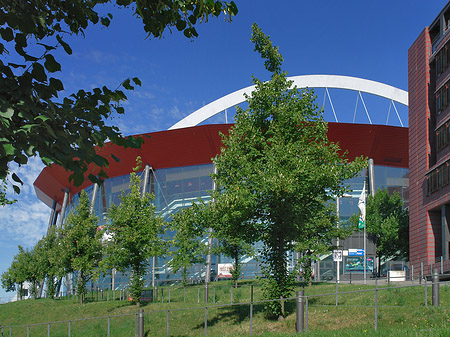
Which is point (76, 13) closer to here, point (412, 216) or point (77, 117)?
point (77, 117)

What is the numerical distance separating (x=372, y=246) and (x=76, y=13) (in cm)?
5486

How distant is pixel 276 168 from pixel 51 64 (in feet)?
46.8

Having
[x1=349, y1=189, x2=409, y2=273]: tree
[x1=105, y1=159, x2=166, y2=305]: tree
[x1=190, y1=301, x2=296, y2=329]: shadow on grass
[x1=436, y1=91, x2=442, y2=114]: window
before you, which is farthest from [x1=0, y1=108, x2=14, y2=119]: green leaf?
[x1=349, y1=189, x2=409, y2=273]: tree

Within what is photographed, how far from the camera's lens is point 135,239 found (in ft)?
111

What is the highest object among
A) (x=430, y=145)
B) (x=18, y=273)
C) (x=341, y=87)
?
(x=341, y=87)

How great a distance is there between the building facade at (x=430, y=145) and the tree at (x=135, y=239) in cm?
2121

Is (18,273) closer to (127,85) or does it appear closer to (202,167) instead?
(202,167)

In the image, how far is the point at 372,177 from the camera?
200 feet

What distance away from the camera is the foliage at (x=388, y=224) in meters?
54.4

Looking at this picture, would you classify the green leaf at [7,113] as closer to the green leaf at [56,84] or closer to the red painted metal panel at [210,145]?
the green leaf at [56,84]

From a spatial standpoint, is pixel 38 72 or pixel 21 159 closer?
pixel 38 72

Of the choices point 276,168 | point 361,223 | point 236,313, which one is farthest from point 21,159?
point 361,223

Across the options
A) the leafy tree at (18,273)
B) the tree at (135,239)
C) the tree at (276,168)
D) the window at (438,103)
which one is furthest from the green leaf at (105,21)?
the leafy tree at (18,273)

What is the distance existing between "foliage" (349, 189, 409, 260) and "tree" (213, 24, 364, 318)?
33419mm
